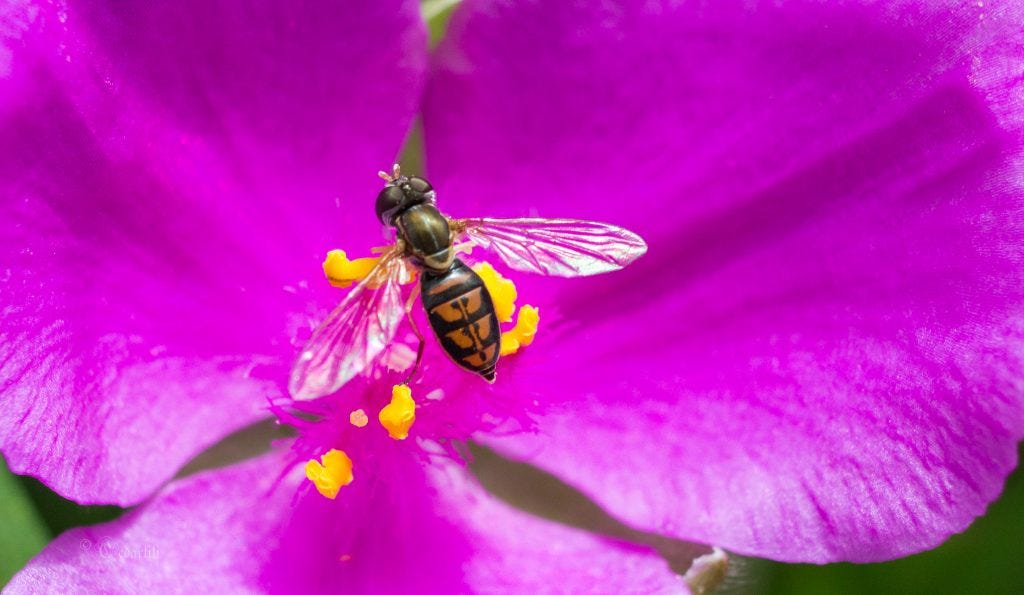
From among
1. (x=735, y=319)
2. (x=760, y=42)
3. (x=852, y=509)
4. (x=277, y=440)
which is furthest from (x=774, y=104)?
(x=277, y=440)

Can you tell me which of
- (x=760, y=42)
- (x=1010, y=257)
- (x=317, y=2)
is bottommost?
(x=1010, y=257)

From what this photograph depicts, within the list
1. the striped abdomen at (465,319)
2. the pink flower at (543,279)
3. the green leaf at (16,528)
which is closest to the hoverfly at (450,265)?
the striped abdomen at (465,319)

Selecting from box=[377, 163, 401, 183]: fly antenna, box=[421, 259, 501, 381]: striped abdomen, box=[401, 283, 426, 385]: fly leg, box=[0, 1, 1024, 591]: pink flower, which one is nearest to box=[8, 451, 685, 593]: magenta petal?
box=[0, 1, 1024, 591]: pink flower

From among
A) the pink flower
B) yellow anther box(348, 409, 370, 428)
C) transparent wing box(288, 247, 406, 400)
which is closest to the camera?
transparent wing box(288, 247, 406, 400)

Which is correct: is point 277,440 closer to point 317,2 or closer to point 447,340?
point 447,340

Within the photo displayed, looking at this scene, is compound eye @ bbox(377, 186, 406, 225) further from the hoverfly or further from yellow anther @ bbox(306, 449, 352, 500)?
yellow anther @ bbox(306, 449, 352, 500)

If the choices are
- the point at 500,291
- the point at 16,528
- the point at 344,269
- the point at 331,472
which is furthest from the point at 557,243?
the point at 16,528

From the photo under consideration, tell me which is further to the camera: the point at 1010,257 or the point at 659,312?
the point at 659,312

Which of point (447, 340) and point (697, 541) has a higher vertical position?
point (447, 340)
